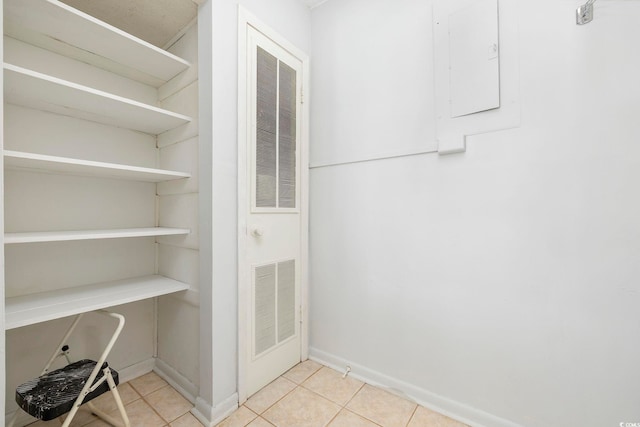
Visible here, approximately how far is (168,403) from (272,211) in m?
1.37

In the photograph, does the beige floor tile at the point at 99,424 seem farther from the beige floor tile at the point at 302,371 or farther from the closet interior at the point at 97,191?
the beige floor tile at the point at 302,371

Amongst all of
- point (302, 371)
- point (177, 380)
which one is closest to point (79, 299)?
point (177, 380)

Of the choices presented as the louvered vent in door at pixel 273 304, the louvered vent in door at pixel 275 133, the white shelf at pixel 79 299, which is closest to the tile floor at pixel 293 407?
the louvered vent in door at pixel 273 304

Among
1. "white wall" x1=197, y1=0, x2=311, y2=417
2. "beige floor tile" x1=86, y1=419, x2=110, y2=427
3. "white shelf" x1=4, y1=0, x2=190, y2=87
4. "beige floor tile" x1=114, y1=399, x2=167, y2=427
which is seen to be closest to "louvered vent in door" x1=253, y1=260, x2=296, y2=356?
"white wall" x1=197, y1=0, x2=311, y2=417

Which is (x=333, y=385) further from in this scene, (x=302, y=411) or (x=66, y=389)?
(x=66, y=389)

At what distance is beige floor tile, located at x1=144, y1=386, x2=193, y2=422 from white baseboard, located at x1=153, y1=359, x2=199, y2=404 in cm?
3

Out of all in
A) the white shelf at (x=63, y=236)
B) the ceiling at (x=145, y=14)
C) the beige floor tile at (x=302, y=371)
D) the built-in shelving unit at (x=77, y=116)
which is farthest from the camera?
the beige floor tile at (x=302, y=371)

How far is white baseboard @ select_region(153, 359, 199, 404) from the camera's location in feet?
5.35

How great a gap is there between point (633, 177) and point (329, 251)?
163 cm

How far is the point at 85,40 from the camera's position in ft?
4.76

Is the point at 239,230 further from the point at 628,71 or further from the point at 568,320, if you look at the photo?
the point at 628,71

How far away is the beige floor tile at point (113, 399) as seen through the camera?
5.09ft

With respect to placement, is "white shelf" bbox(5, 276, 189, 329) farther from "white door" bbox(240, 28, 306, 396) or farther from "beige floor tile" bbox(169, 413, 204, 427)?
"beige floor tile" bbox(169, 413, 204, 427)

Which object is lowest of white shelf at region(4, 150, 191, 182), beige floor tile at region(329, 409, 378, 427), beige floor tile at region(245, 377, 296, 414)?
beige floor tile at region(329, 409, 378, 427)
